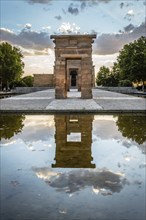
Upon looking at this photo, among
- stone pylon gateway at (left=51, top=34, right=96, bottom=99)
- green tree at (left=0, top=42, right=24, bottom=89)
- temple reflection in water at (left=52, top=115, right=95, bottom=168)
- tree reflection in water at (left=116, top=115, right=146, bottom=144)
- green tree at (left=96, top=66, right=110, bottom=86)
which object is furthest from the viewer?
green tree at (left=96, top=66, right=110, bottom=86)

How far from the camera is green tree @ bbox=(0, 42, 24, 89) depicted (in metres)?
51.7

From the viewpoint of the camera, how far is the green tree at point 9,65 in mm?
51656

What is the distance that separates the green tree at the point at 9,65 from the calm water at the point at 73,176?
148 ft

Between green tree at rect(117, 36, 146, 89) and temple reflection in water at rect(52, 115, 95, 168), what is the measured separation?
38752mm

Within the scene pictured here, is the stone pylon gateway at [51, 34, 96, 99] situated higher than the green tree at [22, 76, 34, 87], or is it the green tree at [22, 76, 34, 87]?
the stone pylon gateway at [51, 34, 96, 99]

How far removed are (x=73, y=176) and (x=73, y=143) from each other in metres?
2.41

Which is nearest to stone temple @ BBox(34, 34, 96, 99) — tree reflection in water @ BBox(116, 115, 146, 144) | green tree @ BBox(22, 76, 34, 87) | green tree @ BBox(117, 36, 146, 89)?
tree reflection in water @ BBox(116, 115, 146, 144)

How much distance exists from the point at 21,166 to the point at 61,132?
3.43 meters

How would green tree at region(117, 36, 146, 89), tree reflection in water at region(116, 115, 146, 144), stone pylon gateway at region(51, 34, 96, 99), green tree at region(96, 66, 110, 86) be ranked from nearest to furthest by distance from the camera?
tree reflection in water at region(116, 115, 146, 144) < stone pylon gateway at region(51, 34, 96, 99) < green tree at region(117, 36, 146, 89) < green tree at region(96, 66, 110, 86)

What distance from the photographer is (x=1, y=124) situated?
9.64 m

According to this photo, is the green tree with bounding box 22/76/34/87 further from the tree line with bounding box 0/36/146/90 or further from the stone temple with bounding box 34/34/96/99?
the stone temple with bounding box 34/34/96/99

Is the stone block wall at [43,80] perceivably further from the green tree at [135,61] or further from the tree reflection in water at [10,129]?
the tree reflection in water at [10,129]

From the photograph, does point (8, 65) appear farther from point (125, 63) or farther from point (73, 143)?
point (73, 143)

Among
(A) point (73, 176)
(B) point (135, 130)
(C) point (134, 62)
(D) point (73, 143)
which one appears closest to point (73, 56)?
(B) point (135, 130)
